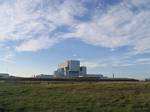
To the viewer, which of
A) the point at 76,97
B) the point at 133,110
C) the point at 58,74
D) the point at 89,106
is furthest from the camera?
the point at 58,74

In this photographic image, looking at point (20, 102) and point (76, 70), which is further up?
point (76, 70)

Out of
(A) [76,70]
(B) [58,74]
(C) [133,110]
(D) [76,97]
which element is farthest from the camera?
(B) [58,74]

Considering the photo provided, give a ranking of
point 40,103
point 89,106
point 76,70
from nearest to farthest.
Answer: point 89,106 → point 40,103 → point 76,70

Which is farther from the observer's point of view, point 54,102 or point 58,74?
point 58,74

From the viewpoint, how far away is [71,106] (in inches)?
1176

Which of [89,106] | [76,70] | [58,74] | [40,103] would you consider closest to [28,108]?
[40,103]

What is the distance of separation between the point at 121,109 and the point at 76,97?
7821 millimetres

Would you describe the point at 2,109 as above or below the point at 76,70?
below

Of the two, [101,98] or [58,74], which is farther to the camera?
[58,74]

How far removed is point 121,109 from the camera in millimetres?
27891

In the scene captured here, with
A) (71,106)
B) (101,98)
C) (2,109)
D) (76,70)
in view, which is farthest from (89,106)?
(76,70)

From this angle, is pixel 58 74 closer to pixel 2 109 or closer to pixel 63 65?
pixel 63 65

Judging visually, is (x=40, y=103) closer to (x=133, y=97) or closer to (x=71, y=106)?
(x=71, y=106)

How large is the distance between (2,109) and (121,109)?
34.4 ft
